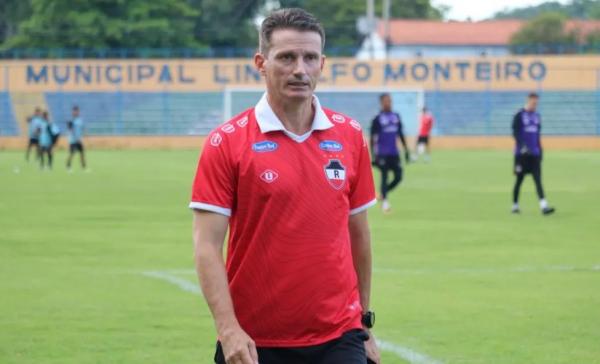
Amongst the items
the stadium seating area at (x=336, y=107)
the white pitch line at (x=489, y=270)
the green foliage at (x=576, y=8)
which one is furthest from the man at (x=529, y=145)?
the green foliage at (x=576, y=8)

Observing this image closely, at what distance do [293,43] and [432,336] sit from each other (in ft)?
19.2

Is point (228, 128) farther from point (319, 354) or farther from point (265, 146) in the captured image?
point (319, 354)

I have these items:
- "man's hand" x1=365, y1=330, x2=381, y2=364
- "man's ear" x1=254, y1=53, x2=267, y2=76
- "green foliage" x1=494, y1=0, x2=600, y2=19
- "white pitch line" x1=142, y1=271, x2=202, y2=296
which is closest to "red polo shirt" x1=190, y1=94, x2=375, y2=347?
"man's ear" x1=254, y1=53, x2=267, y2=76

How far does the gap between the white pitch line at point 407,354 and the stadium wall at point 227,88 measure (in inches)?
2134

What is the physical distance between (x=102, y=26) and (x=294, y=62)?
7736 centimetres

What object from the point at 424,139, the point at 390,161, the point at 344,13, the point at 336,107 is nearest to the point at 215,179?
the point at 390,161

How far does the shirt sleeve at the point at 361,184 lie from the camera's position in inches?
208

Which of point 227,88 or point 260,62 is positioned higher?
point 260,62

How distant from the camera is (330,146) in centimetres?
510

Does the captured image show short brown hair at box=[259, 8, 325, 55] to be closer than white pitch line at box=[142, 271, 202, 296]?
Yes

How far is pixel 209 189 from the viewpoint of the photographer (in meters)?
4.94

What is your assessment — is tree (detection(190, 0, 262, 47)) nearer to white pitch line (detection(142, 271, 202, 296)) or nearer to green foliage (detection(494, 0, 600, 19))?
green foliage (detection(494, 0, 600, 19))

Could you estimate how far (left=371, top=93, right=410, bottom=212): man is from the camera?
2412 centimetres

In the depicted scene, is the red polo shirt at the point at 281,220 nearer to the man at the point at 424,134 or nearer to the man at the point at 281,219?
the man at the point at 281,219
